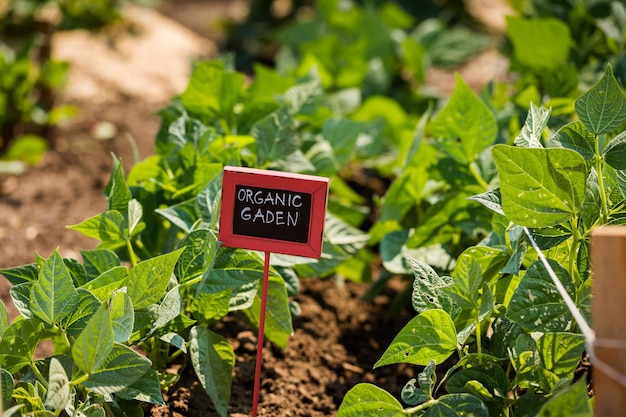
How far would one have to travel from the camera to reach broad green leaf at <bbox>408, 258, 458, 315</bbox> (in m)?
1.16

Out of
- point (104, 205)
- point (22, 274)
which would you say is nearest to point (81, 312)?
point (22, 274)

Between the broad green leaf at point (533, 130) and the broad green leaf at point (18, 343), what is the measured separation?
0.76 m

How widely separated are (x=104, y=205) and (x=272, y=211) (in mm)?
1284

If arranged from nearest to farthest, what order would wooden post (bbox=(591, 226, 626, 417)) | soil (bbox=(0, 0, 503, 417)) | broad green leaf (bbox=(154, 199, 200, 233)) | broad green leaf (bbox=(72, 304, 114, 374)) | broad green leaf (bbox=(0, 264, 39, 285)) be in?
wooden post (bbox=(591, 226, 626, 417)), broad green leaf (bbox=(72, 304, 114, 374)), broad green leaf (bbox=(0, 264, 39, 285)), broad green leaf (bbox=(154, 199, 200, 233)), soil (bbox=(0, 0, 503, 417))

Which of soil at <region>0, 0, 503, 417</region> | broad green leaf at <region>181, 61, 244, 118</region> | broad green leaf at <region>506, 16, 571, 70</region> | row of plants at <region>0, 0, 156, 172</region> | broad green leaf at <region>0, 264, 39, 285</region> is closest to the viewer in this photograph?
broad green leaf at <region>0, 264, 39, 285</region>

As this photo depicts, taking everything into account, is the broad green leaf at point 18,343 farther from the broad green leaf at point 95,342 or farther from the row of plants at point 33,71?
the row of plants at point 33,71

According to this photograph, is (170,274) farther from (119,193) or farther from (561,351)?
(561,351)

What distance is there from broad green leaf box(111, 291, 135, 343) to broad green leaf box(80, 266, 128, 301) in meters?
0.07

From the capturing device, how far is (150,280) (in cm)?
115

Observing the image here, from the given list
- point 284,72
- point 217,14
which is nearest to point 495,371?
point 284,72

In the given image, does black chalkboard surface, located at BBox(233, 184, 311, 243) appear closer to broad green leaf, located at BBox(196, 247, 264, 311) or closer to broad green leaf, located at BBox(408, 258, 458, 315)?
broad green leaf, located at BBox(196, 247, 264, 311)

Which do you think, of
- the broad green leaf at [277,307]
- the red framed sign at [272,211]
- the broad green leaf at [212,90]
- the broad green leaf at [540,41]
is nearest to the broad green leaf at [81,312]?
the red framed sign at [272,211]

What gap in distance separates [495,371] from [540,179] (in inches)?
11.1

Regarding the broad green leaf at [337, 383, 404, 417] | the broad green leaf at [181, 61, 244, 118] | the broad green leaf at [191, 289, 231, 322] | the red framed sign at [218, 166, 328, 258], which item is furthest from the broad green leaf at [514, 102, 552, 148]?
the broad green leaf at [181, 61, 244, 118]
